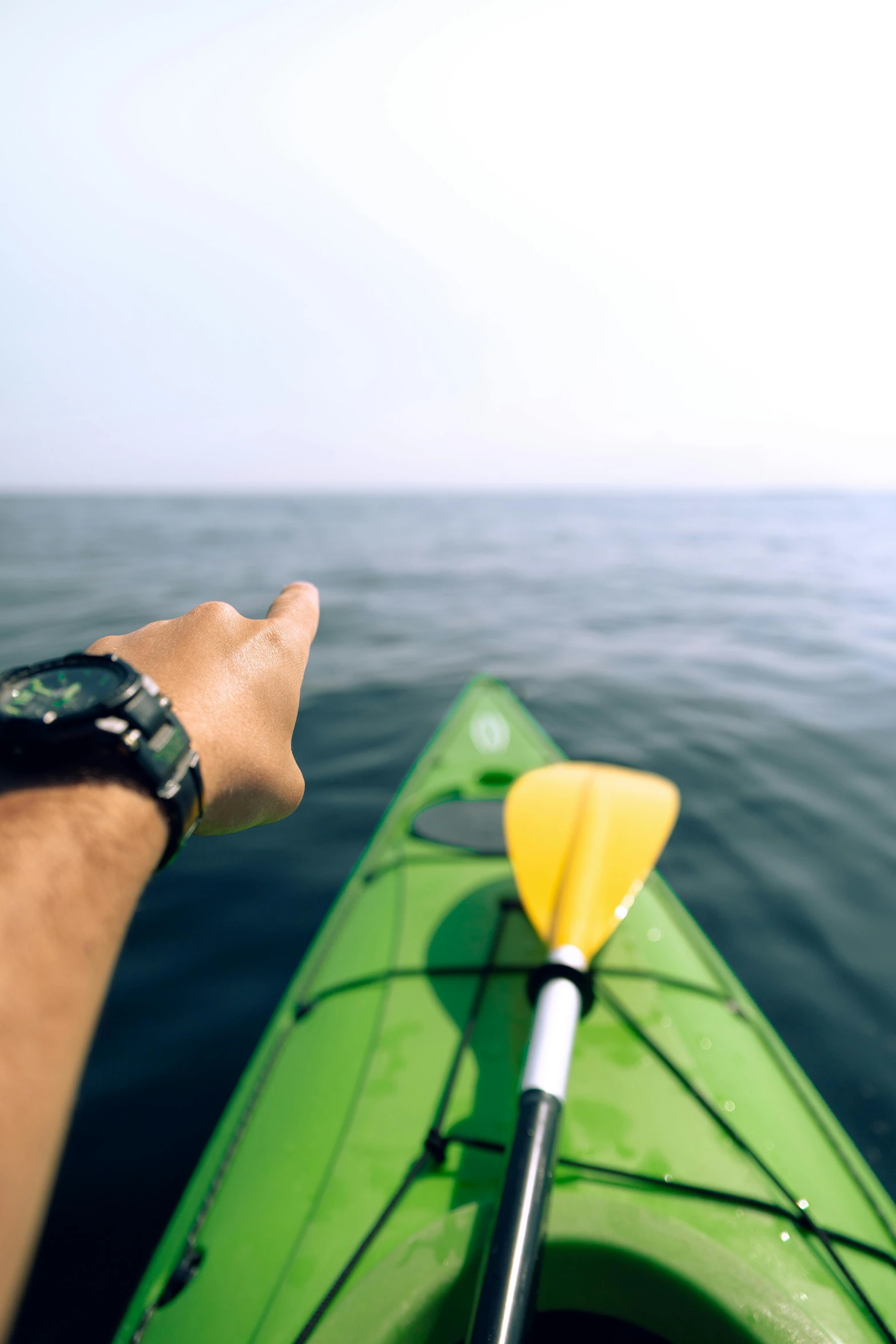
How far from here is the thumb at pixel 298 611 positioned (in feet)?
4.55

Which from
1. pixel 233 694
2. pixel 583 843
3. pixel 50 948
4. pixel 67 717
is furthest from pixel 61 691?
pixel 583 843

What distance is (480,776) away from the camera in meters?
4.32

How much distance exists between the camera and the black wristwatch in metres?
0.97

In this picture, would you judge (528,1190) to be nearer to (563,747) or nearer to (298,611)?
(298,611)

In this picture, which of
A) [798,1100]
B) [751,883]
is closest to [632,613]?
[751,883]

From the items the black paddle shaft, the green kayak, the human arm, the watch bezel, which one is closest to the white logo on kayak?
the green kayak

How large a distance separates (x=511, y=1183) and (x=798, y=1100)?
1421 mm

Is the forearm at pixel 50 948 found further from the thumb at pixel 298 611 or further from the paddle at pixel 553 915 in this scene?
the paddle at pixel 553 915

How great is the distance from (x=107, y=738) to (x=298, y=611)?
575mm

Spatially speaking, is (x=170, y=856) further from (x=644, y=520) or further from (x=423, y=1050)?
(x=644, y=520)

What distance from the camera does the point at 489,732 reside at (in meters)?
5.02

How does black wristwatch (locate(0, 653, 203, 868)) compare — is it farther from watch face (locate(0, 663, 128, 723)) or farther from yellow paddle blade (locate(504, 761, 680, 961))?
yellow paddle blade (locate(504, 761, 680, 961))

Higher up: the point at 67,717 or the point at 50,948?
the point at 67,717

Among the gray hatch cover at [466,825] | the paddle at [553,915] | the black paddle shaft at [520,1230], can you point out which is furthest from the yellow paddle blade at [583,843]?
the black paddle shaft at [520,1230]
